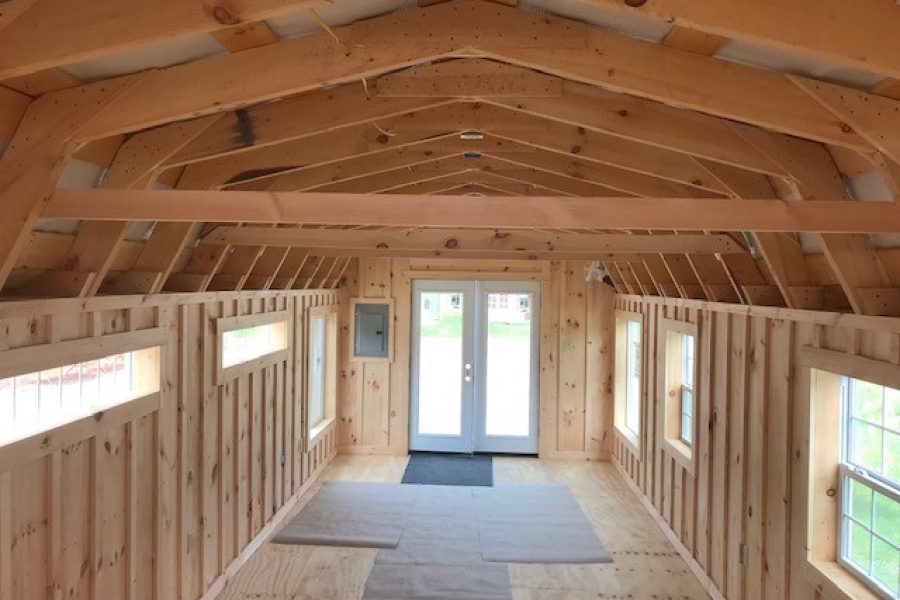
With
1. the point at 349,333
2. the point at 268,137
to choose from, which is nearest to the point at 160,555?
the point at 268,137

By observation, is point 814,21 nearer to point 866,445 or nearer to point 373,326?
point 866,445

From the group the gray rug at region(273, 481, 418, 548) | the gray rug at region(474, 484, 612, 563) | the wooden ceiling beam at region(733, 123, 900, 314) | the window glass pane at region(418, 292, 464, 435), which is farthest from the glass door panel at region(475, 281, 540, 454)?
the wooden ceiling beam at region(733, 123, 900, 314)

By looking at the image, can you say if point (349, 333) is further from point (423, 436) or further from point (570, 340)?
point (570, 340)

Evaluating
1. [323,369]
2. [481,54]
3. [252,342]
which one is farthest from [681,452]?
[323,369]

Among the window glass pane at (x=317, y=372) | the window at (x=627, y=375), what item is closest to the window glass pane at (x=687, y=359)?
the window at (x=627, y=375)

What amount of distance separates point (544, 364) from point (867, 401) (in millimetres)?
5245

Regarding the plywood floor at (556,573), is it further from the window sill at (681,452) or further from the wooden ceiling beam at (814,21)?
the wooden ceiling beam at (814,21)

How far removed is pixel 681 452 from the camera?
5570 mm

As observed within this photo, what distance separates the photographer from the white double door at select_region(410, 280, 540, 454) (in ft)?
27.9

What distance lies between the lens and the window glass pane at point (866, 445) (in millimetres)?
3135

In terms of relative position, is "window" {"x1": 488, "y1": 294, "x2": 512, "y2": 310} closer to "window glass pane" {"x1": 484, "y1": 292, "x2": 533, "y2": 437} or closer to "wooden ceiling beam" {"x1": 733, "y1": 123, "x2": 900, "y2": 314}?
"window glass pane" {"x1": 484, "y1": 292, "x2": 533, "y2": 437}

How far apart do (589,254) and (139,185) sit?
397cm

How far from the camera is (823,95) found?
6.97 ft

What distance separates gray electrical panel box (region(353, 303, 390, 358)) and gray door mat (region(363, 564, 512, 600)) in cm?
371
